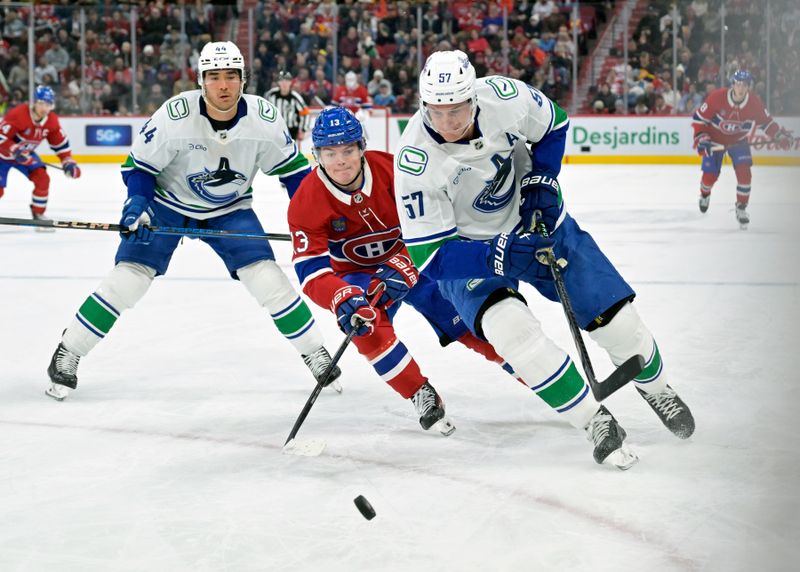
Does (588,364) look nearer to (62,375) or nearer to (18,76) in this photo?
(62,375)

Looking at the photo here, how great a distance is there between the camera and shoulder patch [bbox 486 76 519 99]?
2.62m

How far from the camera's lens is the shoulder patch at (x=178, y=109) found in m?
3.22

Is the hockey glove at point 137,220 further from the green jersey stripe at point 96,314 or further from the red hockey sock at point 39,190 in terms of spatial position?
the red hockey sock at point 39,190

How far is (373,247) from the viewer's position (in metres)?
2.92

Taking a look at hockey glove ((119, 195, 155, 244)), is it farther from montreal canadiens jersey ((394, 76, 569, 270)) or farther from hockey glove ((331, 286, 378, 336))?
montreal canadiens jersey ((394, 76, 569, 270))

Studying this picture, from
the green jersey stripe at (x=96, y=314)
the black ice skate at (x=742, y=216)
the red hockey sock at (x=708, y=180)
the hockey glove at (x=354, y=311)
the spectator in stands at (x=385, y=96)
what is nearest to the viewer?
the hockey glove at (x=354, y=311)

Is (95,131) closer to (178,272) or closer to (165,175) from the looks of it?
(178,272)

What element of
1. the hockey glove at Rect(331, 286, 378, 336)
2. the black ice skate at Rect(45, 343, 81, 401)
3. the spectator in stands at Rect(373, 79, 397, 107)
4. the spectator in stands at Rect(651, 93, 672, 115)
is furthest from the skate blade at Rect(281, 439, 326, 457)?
the spectator in stands at Rect(373, 79, 397, 107)

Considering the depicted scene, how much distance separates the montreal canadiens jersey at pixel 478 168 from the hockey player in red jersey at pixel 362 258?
0.20m

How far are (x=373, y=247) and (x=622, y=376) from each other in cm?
84

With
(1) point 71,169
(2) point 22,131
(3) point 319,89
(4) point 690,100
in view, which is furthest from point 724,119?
(3) point 319,89

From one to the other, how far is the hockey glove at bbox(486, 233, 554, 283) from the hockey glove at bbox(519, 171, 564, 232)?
0.15m

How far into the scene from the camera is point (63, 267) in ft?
18.9

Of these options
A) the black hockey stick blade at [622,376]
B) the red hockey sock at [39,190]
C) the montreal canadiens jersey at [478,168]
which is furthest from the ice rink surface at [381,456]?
the red hockey sock at [39,190]
